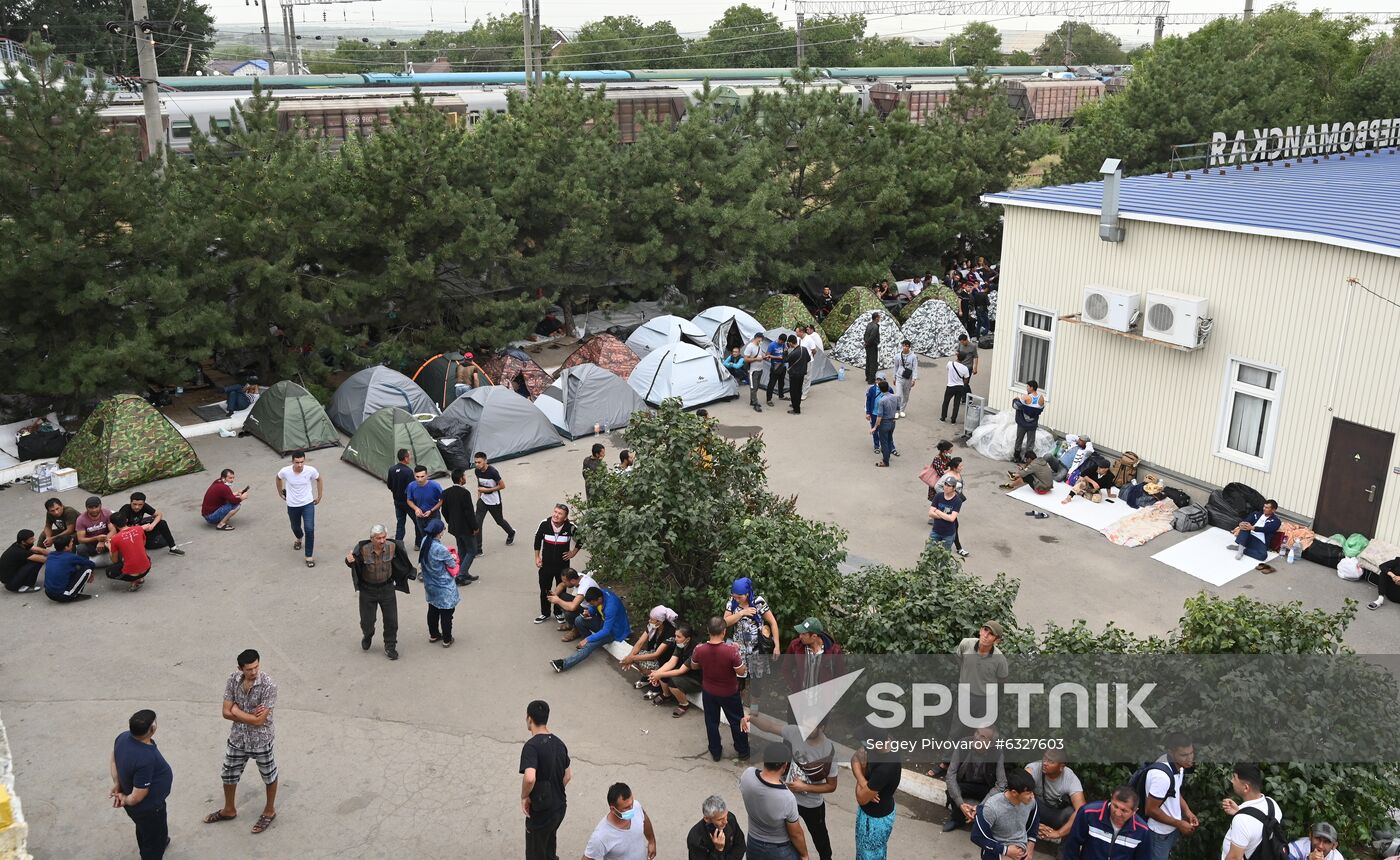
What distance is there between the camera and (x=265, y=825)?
306 inches

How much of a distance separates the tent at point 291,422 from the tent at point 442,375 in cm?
171

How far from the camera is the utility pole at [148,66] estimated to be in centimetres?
1666

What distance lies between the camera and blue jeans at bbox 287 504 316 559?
12211 millimetres

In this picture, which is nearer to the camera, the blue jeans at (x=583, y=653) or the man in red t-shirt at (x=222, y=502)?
the blue jeans at (x=583, y=653)

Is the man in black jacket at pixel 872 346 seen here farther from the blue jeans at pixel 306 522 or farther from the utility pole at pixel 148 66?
the utility pole at pixel 148 66

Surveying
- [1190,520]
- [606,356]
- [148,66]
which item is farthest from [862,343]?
[148,66]

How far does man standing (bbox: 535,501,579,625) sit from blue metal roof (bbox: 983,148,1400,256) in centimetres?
839

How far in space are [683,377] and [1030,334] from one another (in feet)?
17.5

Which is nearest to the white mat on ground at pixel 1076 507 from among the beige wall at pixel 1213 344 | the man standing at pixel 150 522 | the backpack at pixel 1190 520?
the backpack at pixel 1190 520

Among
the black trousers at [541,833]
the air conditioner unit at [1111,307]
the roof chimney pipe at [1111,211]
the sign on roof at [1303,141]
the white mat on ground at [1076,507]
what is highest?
the sign on roof at [1303,141]

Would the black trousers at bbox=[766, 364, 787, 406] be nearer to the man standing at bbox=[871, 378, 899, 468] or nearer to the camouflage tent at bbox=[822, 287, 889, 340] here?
the man standing at bbox=[871, 378, 899, 468]

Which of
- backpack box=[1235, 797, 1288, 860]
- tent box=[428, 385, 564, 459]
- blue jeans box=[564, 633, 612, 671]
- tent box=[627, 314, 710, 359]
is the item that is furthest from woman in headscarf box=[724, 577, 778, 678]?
tent box=[627, 314, 710, 359]

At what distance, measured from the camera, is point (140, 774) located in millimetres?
6855

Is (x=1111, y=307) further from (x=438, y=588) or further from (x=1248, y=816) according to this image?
(x=438, y=588)
